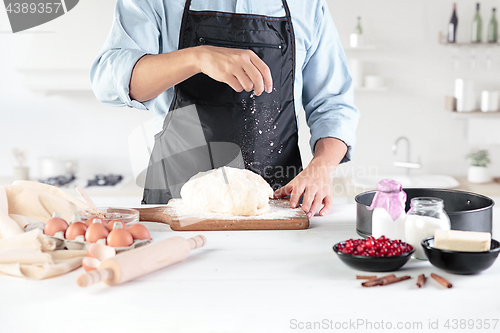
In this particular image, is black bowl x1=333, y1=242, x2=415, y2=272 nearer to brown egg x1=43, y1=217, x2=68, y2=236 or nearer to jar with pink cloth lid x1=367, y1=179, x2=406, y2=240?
jar with pink cloth lid x1=367, y1=179, x2=406, y2=240

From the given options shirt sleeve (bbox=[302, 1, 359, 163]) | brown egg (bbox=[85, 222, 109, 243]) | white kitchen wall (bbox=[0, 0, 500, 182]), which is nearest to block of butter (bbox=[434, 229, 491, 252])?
brown egg (bbox=[85, 222, 109, 243])

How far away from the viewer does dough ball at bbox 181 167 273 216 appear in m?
1.16

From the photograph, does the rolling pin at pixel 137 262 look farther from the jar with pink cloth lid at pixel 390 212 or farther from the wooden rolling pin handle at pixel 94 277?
the jar with pink cloth lid at pixel 390 212

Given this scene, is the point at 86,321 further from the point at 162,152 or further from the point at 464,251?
the point at 162,152

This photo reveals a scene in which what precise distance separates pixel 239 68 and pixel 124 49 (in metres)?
0.41

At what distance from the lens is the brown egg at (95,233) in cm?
88

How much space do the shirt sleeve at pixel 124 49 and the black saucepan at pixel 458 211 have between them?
0.65 m

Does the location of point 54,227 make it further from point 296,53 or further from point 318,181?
point 296,53

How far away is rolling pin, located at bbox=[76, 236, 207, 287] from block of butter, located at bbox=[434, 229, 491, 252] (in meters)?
0.44

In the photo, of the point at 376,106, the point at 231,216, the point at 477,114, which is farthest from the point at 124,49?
the point at 477,114

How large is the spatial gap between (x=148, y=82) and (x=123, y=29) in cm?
24

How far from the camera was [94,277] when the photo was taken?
705 mm

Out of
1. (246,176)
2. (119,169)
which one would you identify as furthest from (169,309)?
(119,169)

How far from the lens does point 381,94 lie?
321cm
